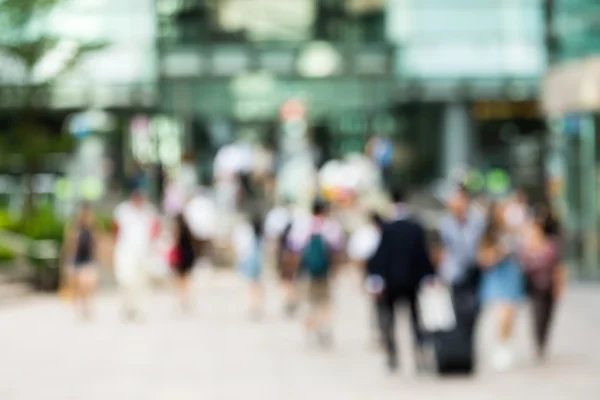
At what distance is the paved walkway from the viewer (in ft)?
45.8

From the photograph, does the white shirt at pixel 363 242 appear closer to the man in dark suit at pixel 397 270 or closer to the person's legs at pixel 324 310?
the person's legs at pixel 324 310

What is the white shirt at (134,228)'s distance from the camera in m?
23.6

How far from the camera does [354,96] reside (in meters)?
59.5

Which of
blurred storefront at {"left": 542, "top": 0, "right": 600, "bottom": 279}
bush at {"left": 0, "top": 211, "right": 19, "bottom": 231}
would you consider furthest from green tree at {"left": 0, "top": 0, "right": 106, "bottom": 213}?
blurred storefront at {"left": 542, "top": 0, "right": 600, "bottom": 279}

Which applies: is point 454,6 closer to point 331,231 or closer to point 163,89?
point 163,89

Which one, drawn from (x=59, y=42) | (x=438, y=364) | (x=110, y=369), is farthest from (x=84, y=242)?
(x=59, y=42)

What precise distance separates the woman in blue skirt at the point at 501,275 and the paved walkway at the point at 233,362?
18.9 inches

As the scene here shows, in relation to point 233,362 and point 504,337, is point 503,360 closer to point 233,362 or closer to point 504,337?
point 504,337

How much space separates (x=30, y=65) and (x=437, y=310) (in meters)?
19.0

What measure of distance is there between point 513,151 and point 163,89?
13.2 m

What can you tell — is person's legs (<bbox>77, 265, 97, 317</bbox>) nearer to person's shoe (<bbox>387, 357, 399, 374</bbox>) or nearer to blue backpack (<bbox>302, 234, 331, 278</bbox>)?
blue backpack (<bbox>302, 234, 331, 278</bbox>)

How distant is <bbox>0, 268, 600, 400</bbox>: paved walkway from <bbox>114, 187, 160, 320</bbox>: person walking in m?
0.49

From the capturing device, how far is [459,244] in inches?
623

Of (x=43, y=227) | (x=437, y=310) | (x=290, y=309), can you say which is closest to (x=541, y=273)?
(x=437, y=310)
